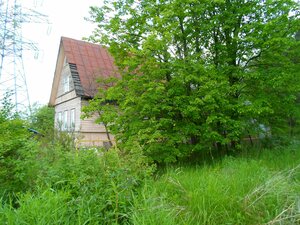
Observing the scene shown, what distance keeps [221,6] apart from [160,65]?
10.0 ft

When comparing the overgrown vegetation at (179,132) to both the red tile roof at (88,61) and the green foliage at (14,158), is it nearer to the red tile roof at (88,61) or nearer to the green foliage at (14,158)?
the green foliage at (14,158)

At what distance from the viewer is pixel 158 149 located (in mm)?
6391

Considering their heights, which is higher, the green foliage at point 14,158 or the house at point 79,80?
the house at point 79,80

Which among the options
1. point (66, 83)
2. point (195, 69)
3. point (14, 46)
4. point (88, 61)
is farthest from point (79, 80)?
point (195, 69)

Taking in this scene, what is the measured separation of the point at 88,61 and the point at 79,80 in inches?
78.4

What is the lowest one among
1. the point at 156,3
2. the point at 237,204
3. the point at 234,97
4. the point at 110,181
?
the point at 237,204

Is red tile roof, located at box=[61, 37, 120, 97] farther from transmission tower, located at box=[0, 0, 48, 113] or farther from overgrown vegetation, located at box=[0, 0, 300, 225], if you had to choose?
transmission tower, located at box=[0, 0, 48, 113]

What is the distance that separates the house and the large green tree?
5.85 meters

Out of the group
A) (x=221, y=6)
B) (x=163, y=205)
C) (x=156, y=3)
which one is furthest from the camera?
(x=221, y=6)

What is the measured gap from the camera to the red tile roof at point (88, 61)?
46.4 ft

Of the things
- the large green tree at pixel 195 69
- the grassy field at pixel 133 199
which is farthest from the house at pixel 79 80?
the grassy field at pixel 133 199

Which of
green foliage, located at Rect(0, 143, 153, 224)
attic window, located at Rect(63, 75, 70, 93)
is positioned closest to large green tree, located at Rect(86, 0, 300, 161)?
green foliage, located at Rect(0, 143, 153, 224)

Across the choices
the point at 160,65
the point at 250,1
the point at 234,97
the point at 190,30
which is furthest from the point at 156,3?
the point at 234,97

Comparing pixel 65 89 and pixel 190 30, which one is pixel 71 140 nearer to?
pixel 190 30
